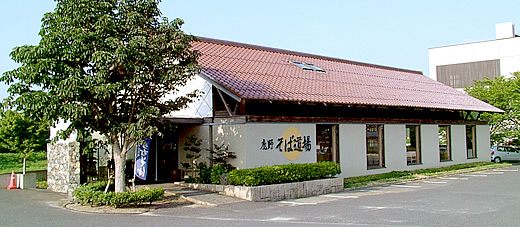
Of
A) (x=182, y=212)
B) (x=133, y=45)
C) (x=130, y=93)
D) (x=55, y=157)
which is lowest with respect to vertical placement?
(x=182, y=212)

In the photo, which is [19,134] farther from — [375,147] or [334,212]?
[334,212]

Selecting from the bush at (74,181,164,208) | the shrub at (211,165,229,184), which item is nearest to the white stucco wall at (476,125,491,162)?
the shrub at (211,165,229,184)

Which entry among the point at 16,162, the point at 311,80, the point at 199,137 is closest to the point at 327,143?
the point at 311,80

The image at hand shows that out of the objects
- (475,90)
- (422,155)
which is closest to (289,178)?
(422,155)

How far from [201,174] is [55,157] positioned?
16.8 ft

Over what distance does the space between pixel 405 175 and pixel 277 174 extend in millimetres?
7193

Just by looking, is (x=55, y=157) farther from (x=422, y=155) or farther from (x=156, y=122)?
(x=422, y=155)

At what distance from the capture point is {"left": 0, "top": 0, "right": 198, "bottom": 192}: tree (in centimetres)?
1164

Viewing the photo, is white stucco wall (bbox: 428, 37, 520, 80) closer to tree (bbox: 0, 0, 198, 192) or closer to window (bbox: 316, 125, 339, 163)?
window (bbox: 316, 125, 339, 163)

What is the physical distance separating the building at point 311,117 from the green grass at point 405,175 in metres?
0.46

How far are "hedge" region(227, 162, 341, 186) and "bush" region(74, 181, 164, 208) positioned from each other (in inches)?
84.8

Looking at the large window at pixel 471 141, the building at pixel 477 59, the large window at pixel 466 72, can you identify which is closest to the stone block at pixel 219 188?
the large window at pixel 471 141

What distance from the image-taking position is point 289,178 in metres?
14.2

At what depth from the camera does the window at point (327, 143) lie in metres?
17.4
